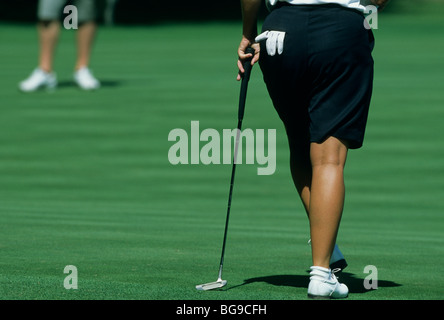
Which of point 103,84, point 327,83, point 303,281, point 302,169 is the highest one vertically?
point 103,84

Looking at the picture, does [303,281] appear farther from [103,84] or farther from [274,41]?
[103,84]

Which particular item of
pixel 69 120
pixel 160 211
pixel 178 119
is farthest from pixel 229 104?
pixel 160 211

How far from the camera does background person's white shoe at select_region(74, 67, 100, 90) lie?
14758 millimetres

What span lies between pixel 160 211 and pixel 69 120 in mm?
4343

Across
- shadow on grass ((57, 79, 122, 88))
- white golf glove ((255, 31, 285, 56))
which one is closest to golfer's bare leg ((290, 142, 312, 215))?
white golf glove ((255, 31, 285, 56))

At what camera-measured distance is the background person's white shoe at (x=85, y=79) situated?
48.4ft

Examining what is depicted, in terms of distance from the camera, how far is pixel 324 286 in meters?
5.09

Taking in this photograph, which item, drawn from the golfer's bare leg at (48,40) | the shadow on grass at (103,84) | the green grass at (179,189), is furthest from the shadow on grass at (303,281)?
the shadow on grass at (103,84)

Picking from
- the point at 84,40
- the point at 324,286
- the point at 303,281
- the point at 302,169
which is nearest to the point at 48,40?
the point at 84,40

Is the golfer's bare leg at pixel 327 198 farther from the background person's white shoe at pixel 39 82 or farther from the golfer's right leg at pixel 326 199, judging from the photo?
the background person's white shoe at pixel 39 82

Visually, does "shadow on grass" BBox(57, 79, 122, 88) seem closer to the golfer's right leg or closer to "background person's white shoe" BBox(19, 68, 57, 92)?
"background person's white shoe" BBox(19, 68, 57, 92)

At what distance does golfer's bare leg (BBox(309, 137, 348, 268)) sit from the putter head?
0.43 m

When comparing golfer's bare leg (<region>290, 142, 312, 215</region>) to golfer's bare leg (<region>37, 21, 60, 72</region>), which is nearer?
golfer's bare leg (<region>290, 142, 312, 215</region>)

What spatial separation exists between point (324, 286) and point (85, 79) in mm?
10089
